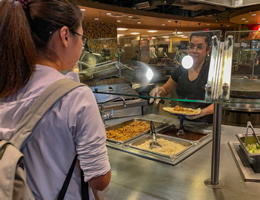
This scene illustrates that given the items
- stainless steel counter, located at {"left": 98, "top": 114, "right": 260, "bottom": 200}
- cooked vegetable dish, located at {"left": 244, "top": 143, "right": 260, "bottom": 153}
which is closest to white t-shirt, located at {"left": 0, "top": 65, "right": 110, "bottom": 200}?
stainless steel counter, located at {"left": 98, "top": 114, "right": 260, "bottom": 200}

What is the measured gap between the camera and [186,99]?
91 cm

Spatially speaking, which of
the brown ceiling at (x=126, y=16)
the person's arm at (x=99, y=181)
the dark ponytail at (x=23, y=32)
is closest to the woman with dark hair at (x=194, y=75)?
the person's arm at (x=99, y=181)

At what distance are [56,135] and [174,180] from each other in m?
0.64

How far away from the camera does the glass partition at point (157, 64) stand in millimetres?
995

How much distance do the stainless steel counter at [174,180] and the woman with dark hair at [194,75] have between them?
1.23 feet

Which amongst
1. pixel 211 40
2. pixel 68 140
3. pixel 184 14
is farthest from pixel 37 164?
pixel 184 14

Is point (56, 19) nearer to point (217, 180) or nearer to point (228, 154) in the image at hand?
point (217, 180)

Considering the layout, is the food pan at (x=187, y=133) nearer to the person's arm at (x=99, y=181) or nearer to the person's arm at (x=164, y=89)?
the person's arm at (x=164, y=89)

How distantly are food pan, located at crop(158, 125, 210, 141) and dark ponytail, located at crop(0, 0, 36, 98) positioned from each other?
3.83 feet

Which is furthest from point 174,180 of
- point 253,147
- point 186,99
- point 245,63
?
point 245,63

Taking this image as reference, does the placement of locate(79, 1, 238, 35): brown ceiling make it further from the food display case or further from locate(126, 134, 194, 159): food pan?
locate(126, 134, 194, 159): food pan

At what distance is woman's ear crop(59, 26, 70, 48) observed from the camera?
615 mm

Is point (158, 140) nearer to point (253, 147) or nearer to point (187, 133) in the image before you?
point (187, 133)

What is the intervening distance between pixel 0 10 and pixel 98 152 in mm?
458
